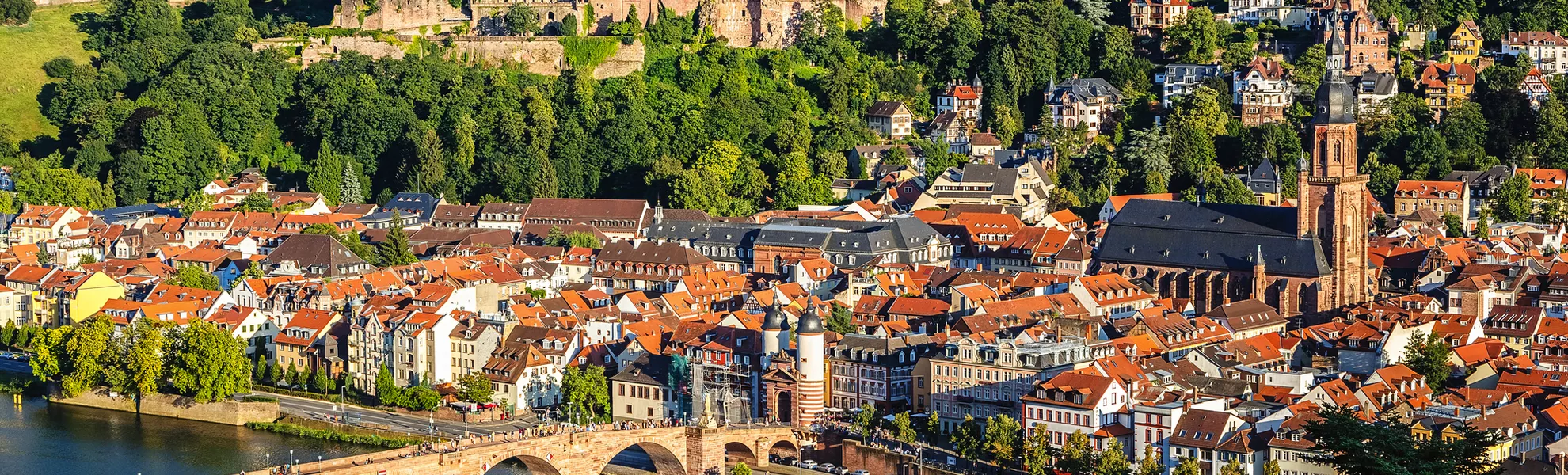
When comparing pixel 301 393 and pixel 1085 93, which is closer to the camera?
pixel 301 393

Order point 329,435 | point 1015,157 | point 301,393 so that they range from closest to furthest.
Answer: point 329,435
point 301,393
point 1015,157

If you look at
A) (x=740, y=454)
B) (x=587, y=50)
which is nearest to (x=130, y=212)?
(x=587, y=50)

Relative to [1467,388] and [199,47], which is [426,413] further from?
→ [199,47]

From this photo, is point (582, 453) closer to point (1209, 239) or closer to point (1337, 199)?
point (1209, 239)

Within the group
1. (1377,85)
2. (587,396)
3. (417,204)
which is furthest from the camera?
(1377,85)

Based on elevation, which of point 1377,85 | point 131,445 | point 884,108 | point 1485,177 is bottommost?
point 131,445

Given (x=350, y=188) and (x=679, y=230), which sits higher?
(x=350, y=188)
